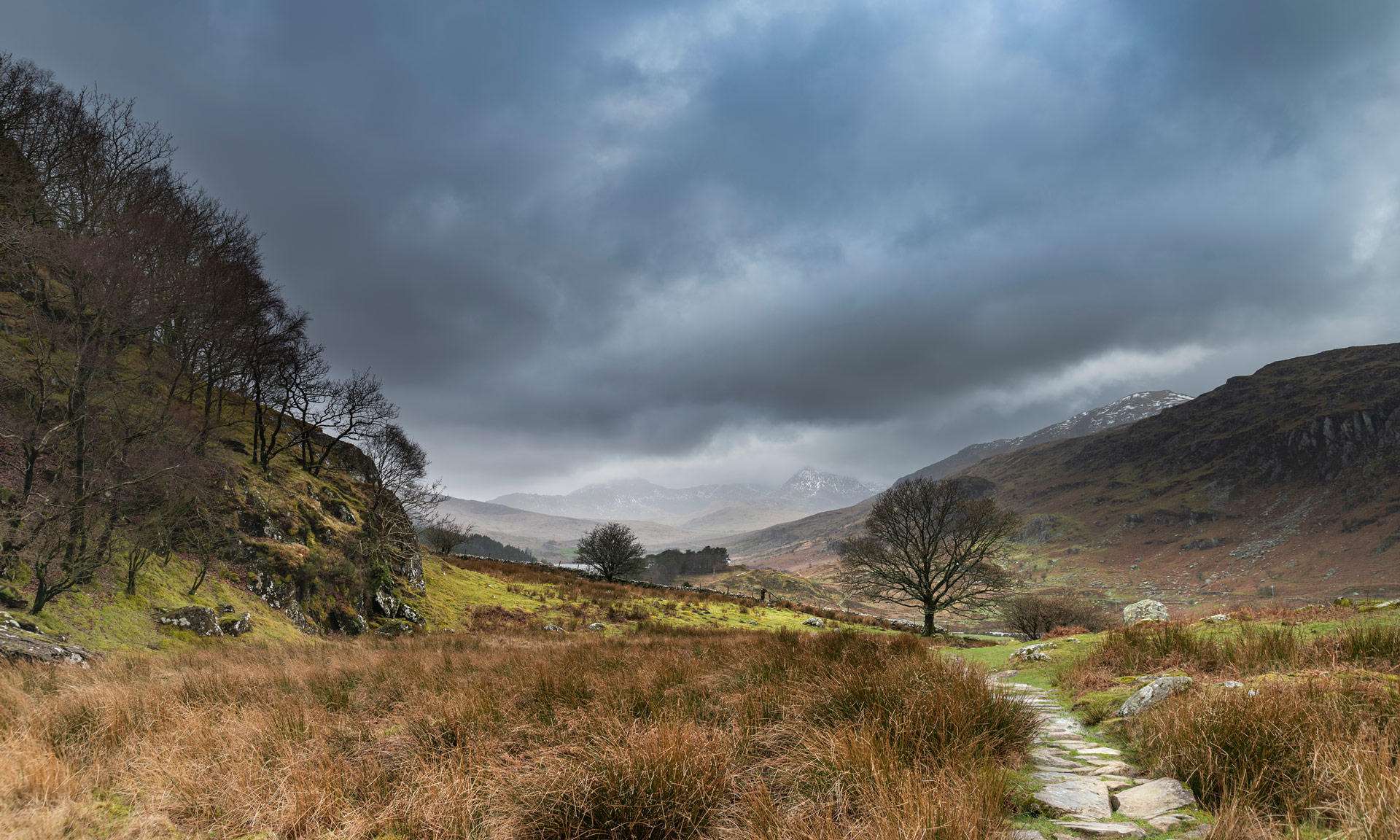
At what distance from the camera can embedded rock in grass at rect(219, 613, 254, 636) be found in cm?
1274

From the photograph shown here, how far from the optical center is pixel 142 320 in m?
13.3

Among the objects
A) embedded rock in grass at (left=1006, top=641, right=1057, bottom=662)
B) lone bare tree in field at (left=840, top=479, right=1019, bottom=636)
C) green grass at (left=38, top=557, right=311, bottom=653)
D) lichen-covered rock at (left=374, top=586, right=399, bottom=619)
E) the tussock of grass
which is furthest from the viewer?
lone bare tree in field at (left=840, top=479, right=1019, bottom=636)

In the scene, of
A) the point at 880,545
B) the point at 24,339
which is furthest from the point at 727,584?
the point at 24,339

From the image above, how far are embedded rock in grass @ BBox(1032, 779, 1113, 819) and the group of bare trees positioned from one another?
52.9 ft

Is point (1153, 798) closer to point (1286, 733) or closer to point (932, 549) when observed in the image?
point (1286, 733)

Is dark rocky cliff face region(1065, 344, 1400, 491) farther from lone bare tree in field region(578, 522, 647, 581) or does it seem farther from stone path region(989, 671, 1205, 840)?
stone path region(989, 671, 1205, 840)

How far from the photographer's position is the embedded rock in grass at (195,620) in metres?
11.9

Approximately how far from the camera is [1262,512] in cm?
14512

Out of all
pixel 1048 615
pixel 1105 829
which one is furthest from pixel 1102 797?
pixel 1048 615

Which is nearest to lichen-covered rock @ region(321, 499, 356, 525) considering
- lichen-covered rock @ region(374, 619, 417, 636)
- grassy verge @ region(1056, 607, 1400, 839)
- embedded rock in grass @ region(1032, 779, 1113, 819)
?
lichen-covered rock @ region(374, 619, 417, 636)

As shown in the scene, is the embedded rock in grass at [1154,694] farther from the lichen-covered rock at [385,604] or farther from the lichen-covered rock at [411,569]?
the lichen-covered rock at [411,569]

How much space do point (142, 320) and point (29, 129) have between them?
11586mm

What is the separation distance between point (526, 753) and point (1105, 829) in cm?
411

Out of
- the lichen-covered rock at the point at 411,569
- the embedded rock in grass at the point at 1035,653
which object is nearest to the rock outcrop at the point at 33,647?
the lichen-covered rock at the point at 411,569
